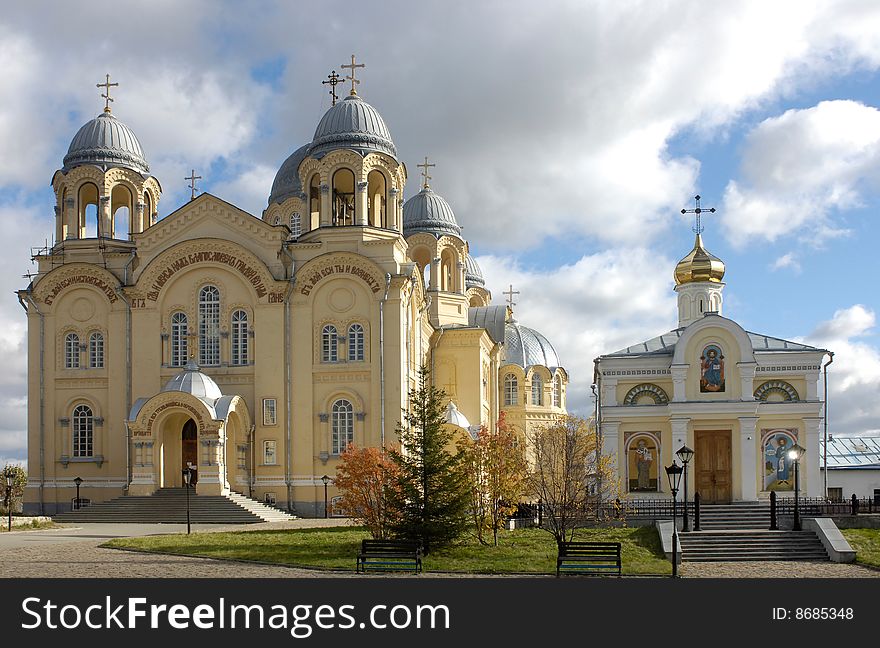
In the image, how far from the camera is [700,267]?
4306 cm

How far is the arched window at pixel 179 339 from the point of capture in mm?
43781

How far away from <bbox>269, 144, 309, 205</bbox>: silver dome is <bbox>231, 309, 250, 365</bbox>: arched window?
37.3 feet

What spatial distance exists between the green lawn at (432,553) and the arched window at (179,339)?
43.6 ft

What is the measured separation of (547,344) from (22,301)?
28.9 meters

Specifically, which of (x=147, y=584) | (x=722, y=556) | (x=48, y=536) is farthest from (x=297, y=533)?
(x=147, y=584)

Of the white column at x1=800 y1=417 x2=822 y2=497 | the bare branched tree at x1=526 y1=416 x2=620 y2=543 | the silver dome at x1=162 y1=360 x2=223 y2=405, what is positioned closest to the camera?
the bare branched tree at x1=526 y1=416 x2=620 y2=543

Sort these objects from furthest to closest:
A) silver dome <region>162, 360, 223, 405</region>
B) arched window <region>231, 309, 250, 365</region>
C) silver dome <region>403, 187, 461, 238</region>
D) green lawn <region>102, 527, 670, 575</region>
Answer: silver dome <region>403, 187, 461, 238</region>, arched window <region>231, 309, 250, 365</region>, silver dome <region>162, 360, 223, 405</region>, green lawn <region>102, 527, 670, 575</region>

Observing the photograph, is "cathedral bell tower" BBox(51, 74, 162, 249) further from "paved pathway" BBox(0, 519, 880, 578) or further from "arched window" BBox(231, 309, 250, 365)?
"paved pathway" BBox(0, 519, 880, 578)

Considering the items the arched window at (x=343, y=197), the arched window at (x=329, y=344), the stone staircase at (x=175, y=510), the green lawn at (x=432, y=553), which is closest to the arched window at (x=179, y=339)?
the stone staircase at (x=175, y=510)

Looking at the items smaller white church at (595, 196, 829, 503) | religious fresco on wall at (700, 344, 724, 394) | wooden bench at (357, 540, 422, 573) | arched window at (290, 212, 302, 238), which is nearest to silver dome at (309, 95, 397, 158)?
arched window at (290, 212, 302, 238)

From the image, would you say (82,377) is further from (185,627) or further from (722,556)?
(185,627)

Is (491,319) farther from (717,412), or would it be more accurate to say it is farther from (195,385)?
(717,412)

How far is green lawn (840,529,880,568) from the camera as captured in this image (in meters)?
26.1

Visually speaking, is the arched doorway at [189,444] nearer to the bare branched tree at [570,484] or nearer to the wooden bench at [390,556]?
the bare branched tree at [570,484]
